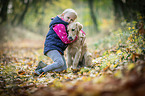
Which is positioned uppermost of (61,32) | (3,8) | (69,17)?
(3,8)

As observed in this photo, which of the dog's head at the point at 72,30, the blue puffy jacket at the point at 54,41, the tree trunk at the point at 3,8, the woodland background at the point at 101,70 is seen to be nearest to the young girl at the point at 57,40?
the blue puffy jacket at the point at 54,41

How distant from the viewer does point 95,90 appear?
57.6 inches

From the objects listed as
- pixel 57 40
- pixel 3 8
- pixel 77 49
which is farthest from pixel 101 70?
pixel 3 8

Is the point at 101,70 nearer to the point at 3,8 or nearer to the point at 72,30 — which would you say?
the point at 72,30

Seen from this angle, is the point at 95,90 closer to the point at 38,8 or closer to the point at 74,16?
the point at 74,16

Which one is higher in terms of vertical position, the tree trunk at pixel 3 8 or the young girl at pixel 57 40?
the tree trunk at pixel 3 8

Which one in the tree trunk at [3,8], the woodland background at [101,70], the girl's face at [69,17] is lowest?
the woodland background at [101,70]

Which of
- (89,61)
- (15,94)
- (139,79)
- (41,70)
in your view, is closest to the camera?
(139,79)

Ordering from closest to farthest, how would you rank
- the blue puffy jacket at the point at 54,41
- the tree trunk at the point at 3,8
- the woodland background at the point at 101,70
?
1. the woodland background at the point at 101,70
2. the blue puffy jacket at the point at 54,41
3. the tree trunk at the point at 3,8

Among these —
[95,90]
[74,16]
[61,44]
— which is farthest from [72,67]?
[95,90]

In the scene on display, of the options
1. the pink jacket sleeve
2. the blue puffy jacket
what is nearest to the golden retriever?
the pink jacket sleeve

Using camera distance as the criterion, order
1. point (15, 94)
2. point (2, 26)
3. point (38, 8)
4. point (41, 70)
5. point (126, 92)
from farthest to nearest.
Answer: point (38, 8) → point (2, 26) → point (41, 70) → point (15, 94) → point (126, 92)

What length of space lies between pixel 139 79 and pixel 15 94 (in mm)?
2166

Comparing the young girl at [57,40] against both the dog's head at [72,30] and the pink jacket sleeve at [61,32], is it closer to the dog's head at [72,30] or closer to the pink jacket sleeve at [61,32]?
the pink jacket sleeve at [61,32]
